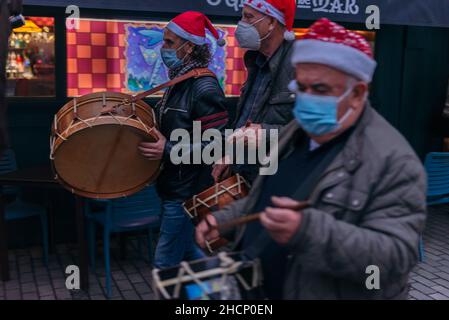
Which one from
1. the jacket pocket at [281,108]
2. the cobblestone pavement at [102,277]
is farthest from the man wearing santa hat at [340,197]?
the cobblestone pavement at [102,277]

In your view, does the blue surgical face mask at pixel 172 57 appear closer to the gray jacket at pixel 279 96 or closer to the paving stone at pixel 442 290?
the gray jacket at pixel 279 96

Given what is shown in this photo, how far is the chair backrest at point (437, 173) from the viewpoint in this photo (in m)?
5.45

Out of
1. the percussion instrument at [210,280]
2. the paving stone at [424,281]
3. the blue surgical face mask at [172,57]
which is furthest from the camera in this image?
the paving stone at [424,281]

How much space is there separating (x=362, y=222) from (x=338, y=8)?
3811 millimetres

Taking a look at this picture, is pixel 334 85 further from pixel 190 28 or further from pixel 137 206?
pixel 137 206

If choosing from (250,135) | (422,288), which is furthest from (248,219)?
(422,288)

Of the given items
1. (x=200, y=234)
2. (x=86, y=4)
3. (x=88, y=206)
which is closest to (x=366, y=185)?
(x=200, y=234)

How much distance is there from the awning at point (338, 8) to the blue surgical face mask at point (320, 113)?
9.23 feet

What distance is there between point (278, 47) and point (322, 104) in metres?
1.50

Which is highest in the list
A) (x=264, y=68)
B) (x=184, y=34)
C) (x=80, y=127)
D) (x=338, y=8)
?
(x=338, y=8)

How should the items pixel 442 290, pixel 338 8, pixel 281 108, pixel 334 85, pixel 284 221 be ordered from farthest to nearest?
pixel 338 8 → pixel 442 290 → pixel 281 108 → pixel 334 85 → pixel 284 221

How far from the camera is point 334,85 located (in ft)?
6.38
